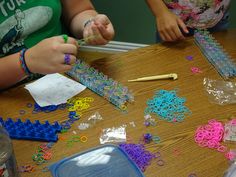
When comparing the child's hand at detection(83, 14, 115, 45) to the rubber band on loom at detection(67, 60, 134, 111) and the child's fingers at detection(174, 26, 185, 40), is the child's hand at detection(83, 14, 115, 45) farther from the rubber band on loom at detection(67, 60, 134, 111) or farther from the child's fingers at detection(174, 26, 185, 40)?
the child's fingers at detection(174, 26, 185, 40)

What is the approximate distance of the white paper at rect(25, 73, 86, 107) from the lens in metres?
0.93

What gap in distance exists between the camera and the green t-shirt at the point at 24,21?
104cm

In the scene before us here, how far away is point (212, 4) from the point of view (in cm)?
123

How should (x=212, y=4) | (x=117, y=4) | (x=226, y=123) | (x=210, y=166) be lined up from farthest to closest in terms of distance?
(x=117, y=4), (x=212, y=4), (x=226, y=123), (x=210, y=166)

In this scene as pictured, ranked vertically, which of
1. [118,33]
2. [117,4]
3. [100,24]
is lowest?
[118,33]

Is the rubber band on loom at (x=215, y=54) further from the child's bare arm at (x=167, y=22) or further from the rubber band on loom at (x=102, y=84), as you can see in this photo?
the rubber band on loom at (x=102, y=84)

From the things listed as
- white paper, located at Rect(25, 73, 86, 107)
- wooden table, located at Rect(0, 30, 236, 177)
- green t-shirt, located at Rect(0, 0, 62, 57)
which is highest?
green t-shirt, located at Rect(0, 0, 62, 57)

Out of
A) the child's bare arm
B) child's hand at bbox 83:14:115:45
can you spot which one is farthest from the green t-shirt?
the child's bare arm

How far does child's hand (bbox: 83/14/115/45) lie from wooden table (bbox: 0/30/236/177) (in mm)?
62

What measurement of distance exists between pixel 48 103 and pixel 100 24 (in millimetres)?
288

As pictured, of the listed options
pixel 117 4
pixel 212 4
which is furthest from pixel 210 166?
pixel 117 4

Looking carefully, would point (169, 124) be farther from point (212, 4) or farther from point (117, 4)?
point (117, 4)

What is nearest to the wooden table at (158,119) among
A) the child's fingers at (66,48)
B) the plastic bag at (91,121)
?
the plastic bag at (91,121)

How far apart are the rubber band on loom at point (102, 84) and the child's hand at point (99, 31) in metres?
0.08
